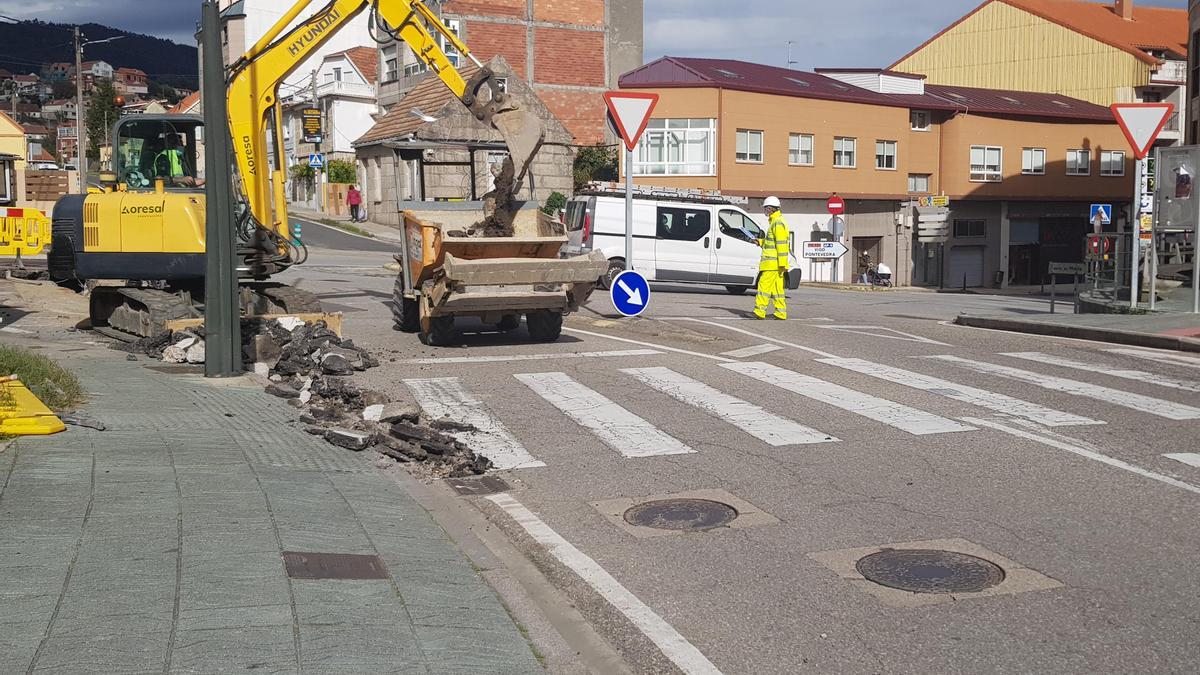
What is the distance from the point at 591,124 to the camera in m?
57.9

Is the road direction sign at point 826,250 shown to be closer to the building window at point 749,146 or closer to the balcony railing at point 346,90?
the building window at point 749,146

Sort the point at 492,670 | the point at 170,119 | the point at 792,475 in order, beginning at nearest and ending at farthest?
the point at 492,670, the point at 792,475, the point at 170,119

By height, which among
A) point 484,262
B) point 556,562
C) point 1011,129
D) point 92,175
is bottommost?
point 556,562

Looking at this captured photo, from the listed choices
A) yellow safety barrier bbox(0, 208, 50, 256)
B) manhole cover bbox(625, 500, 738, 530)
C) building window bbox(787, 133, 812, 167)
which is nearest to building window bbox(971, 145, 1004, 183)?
building window bbox(787, 133, 812, 167)

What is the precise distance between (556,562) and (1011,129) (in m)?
53.2

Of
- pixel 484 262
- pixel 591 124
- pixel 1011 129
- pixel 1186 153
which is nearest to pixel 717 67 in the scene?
pixel 591 124

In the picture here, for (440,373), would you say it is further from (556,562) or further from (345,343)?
(556,562)

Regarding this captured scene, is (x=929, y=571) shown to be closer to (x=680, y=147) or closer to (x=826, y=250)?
(x=826, y=250)

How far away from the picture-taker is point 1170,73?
61.5 m

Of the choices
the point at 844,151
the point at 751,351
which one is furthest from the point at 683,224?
the point at 844,151

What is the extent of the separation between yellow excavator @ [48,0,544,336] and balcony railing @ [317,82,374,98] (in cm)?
4894

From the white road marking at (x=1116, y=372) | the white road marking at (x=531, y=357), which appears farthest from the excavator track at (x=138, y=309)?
the white road marking at (x=1116, y=372)

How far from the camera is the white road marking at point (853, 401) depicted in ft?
30.6

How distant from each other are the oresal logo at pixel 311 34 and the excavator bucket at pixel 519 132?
3258mm
